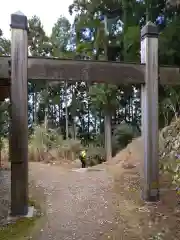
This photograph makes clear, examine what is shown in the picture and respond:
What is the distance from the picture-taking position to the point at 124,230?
147 inches

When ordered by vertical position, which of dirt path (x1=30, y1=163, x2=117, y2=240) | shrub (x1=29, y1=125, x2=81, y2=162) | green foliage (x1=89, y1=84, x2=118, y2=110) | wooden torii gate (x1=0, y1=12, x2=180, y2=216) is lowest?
dirt path (x1=30, y1=163, x2=117, y2=240)

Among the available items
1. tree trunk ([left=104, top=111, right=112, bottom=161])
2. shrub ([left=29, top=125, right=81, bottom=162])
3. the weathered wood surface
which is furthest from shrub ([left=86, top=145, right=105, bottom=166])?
the weathered wood surface

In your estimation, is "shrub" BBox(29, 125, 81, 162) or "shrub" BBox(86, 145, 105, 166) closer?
"shrub" BBox(29, 125, 81, 162)

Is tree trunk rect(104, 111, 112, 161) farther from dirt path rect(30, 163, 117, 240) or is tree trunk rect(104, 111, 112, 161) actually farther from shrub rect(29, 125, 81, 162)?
dirt path rect(30, 163, 117, 240)

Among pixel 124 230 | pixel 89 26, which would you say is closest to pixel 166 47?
pixel 89 26

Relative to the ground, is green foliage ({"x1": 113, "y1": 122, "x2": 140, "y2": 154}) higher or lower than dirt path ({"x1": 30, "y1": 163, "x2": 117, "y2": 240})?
higher

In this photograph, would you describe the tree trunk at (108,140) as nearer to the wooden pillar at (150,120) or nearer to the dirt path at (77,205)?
the dirt path at (77,205)

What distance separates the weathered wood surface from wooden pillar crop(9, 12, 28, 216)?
16 cm

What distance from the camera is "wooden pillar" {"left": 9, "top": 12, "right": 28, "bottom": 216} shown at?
13.9ft

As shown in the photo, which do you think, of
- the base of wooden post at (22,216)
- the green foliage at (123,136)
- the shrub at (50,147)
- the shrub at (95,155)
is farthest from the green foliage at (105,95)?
the base of wooden post at (22,216)

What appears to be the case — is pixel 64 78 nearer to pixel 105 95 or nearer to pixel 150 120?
pixel 150 120

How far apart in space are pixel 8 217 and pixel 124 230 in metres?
1.68

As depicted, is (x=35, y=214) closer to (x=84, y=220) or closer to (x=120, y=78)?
(x=84, y=220)

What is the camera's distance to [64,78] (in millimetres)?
4590
